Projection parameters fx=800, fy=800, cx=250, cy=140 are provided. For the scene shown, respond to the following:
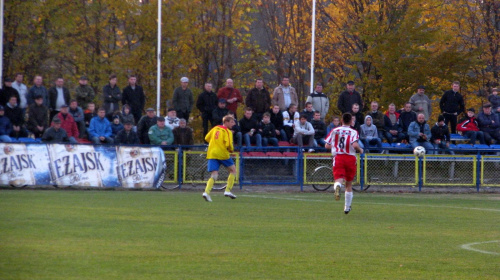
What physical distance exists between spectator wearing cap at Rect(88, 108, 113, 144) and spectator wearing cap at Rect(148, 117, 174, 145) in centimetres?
124

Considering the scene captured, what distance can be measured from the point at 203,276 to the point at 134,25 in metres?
28.3

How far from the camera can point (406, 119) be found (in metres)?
26.0

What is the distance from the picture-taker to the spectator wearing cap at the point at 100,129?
77.9 feet

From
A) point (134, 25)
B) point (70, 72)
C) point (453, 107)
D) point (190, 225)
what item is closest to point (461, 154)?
point (453, 107)

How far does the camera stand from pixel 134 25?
116 ft

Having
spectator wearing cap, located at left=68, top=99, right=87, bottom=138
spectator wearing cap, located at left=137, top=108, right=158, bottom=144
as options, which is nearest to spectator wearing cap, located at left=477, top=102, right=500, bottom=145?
spectator wearing cap, located at left=137, top=108, right=158, bottom=144

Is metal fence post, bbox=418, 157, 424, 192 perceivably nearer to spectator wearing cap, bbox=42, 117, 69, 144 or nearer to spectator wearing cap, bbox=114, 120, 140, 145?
spectator wearing cap, bbox=114, 120, 140, 145

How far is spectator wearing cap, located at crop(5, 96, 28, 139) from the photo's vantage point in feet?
75.6

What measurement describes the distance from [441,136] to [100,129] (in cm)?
1085

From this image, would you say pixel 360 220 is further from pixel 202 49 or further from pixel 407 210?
pixel 202 49

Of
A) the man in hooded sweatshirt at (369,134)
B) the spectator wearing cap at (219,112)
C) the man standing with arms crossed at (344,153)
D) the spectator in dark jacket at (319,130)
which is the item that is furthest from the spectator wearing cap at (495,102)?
the man standing with arms crossed at (344,153)

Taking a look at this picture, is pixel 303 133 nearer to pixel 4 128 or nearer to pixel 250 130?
pixel 250 130

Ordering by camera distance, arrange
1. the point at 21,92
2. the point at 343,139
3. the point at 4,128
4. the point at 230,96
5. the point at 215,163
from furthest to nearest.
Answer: the point at 230,96 → the point at 21,92 → the point at 4,128 → the point at 215,163 → the point at 343,139

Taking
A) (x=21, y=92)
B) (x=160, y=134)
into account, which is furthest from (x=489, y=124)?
(x=21, y=92)
